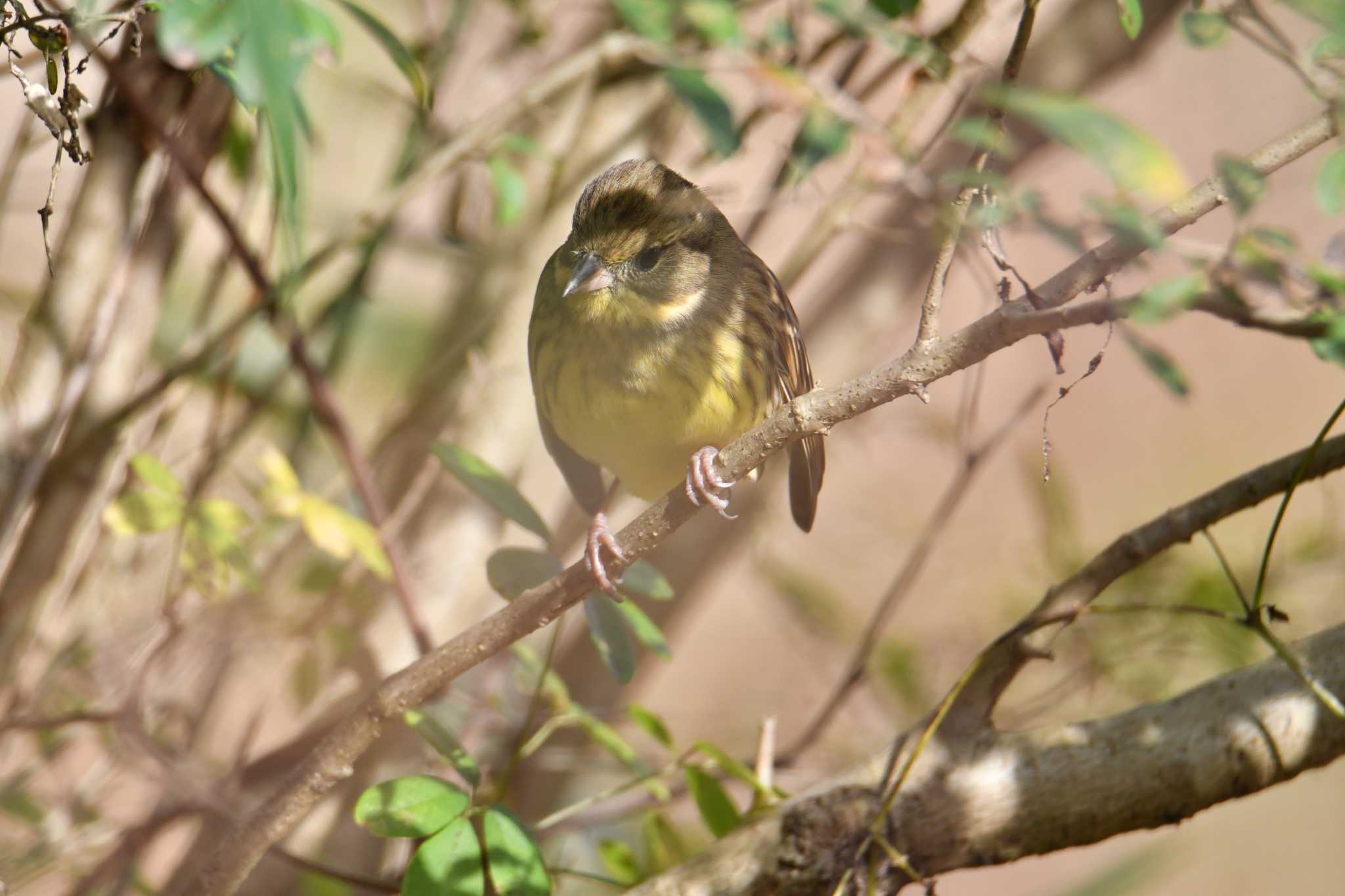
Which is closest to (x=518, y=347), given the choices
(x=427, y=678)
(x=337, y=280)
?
(x=337, y=280)

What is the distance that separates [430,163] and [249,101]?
1106 millimetres

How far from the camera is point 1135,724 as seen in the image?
1525 millimetres

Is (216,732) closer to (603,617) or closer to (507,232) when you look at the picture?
(507,232)

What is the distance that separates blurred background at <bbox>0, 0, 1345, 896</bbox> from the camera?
185 cm

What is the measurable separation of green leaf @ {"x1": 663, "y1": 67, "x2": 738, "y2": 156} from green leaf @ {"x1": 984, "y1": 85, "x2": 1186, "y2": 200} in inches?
27.4

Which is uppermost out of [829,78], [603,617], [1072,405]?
[1072,405]

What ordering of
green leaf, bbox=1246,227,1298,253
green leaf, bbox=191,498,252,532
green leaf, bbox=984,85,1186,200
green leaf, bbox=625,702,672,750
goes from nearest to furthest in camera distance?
1. green leaf, bbox=984,85,1186,200
2. green leaf, bbox=1246,227,1298,253
3. green leaf, bbox=625,702,672,750
4. green leaf, bbox=191,498,252,532

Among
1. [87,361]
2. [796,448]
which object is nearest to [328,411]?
[87,361]

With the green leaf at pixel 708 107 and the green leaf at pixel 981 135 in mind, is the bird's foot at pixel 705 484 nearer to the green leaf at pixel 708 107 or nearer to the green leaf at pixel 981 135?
the green leaf at pixel 708 107

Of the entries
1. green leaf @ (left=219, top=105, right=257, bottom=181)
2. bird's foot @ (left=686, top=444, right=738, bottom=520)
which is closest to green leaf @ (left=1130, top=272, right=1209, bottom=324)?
bird's foot @ (left=686, top=444, right=738, bottom=520)

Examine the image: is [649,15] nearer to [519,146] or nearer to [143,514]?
[519,146]

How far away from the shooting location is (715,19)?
1569mm

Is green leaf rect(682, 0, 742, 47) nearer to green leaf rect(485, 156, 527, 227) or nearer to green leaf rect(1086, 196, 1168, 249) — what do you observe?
green leaf rect(485, 156, 527, 227)

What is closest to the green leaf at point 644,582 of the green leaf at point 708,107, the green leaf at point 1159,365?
the green leaf at point 708,107
